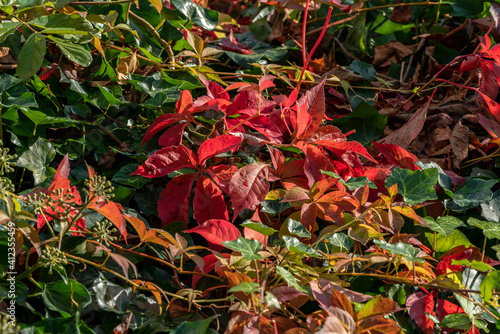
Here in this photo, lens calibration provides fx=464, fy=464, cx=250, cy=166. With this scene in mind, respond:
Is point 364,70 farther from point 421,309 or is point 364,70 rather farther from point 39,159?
point 39,159

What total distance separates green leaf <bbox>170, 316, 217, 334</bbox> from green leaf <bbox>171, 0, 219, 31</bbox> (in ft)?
2.83

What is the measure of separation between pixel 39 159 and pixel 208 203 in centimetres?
37

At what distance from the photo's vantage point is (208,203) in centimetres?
89

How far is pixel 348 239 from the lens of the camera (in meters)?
0.85

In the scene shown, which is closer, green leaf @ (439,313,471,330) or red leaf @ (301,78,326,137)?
green leaf @ (439,313,471,330)

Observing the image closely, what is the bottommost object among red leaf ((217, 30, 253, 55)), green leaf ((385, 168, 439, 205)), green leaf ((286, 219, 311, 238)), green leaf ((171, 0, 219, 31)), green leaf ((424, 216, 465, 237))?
green leaf ((424, 216, 465, 237))

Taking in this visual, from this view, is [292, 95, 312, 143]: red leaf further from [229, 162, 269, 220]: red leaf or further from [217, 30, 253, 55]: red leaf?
[217, 30, 253, 55]: red leaf

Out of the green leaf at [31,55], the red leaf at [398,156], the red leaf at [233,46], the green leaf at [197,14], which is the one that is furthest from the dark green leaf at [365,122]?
the green leaf at [31,55]

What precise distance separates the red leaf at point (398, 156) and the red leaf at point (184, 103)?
1.40ft

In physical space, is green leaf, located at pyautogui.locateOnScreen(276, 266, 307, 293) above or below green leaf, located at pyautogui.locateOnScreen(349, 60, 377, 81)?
below

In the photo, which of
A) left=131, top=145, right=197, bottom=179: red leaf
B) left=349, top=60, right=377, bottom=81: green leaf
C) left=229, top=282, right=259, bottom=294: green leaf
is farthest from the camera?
left=349, top=60, right=377, bottom=81: green leaf

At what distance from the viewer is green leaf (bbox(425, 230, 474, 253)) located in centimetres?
96

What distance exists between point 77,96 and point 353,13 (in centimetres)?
92

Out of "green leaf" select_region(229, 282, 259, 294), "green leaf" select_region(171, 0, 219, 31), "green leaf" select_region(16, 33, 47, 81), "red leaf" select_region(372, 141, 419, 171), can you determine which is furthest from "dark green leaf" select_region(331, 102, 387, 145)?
"green leaf" select_region(16, 33, 47, 81)
